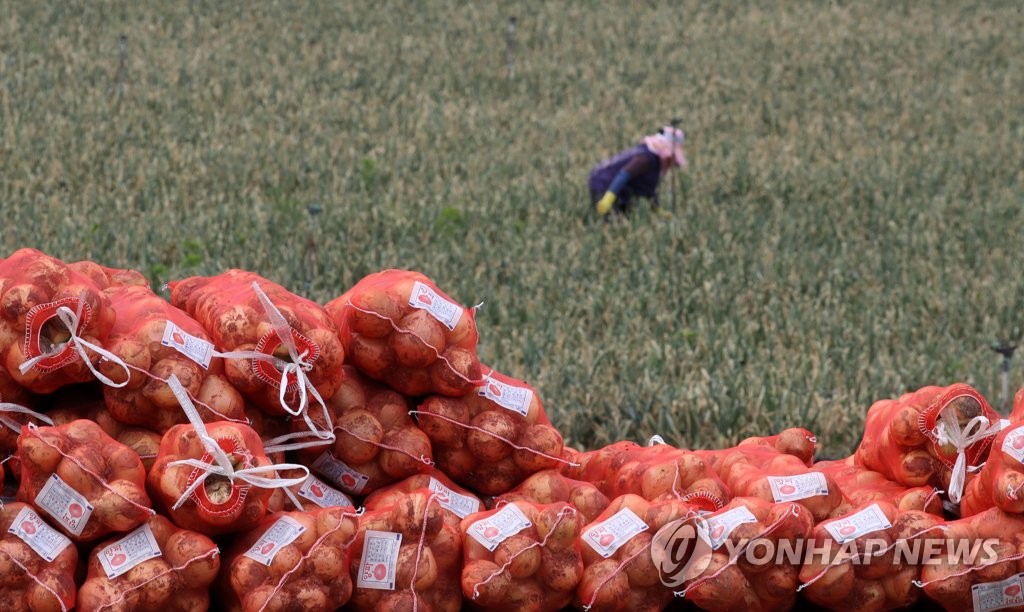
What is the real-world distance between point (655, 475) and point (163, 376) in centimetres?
130

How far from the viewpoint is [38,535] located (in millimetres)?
2906

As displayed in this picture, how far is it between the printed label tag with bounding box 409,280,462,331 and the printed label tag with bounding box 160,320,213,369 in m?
0.54

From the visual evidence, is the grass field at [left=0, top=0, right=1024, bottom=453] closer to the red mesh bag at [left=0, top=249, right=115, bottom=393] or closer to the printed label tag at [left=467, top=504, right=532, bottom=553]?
the printed label tag at [left=467, top=504, right=532, bottom=553]

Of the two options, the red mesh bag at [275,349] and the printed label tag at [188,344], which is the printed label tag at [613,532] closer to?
the red mesh bag at [275,349]

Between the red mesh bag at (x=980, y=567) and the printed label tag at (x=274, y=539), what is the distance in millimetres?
1501

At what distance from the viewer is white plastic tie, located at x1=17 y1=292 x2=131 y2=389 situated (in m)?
3.11

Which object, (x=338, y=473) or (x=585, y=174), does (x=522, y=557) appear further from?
(x=585, y=174)

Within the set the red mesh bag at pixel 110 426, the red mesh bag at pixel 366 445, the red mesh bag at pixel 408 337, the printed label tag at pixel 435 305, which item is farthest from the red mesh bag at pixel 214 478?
the printed label tag at pixel 435 305

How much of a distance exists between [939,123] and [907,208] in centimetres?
478

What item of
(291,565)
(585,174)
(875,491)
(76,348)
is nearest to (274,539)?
(291,565)

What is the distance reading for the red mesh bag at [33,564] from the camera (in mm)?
2844

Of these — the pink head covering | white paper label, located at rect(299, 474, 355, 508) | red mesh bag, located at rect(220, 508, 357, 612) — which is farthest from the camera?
the pink head covering

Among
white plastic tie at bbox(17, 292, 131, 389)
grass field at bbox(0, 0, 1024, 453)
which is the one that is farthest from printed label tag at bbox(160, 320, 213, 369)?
grass field at bbox(0, 0, 1024, 453)

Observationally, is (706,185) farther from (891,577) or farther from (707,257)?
(891,577)
